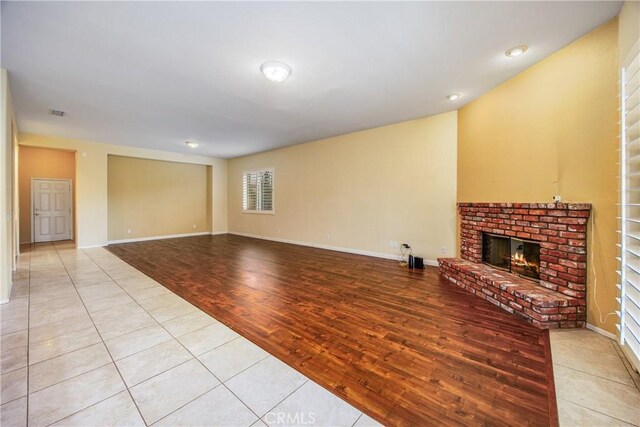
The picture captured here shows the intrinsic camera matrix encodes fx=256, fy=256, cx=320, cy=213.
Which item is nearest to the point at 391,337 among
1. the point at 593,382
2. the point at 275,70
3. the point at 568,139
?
the point at 593,382

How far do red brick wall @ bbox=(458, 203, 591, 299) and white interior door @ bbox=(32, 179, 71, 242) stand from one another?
36.4 feet

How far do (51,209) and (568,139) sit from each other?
11.7m

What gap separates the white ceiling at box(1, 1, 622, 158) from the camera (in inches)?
83.2

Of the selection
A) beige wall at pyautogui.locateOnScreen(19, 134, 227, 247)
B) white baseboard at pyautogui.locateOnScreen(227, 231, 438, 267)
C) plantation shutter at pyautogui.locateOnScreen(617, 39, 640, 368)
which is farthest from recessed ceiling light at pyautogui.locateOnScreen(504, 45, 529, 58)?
beige wall at pyautogui.locateOnScreen(19, 134, 227, 247)

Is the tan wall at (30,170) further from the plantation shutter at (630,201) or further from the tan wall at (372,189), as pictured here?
the plantation shutter at (630,201)

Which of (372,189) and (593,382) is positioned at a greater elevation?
(372,189)

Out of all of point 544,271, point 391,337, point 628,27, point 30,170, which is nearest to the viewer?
point 628,27

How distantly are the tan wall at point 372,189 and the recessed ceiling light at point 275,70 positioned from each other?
2893 millimetres

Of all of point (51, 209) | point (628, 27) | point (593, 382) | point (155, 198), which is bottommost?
point (593, 382)

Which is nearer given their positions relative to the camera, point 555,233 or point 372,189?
point 555,233

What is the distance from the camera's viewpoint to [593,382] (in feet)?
5.57

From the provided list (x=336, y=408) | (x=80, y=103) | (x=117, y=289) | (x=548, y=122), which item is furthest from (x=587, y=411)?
(x=80, y=103)

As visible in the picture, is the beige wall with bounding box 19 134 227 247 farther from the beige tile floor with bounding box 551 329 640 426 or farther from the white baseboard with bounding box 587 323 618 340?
the white baseboard with bounding box 587 323 618 340

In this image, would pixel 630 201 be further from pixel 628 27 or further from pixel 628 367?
pixel 628 27
